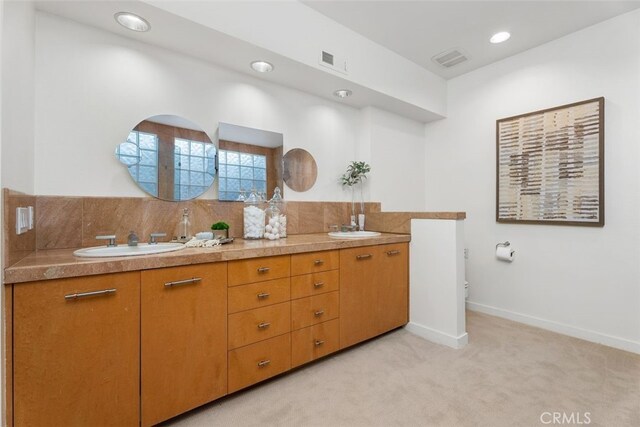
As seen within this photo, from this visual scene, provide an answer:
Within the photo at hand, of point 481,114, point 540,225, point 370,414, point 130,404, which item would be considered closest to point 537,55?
point 481,114

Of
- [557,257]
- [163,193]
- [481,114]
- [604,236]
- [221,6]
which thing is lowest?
[557,257]

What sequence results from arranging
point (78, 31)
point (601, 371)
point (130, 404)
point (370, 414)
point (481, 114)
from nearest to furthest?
point (130, 404) < point (370, 414) < point (78, 31) < point (601, 371) < point (481, 114)

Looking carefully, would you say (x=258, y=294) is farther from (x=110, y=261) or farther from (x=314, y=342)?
(x=110, y=261)

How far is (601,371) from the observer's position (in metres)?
1.98

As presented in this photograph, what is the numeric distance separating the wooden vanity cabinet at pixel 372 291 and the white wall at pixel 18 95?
181 centimetres

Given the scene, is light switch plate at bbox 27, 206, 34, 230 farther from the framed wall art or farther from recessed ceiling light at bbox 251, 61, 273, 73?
the framed wall art

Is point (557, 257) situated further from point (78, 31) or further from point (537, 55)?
point (78, 31)

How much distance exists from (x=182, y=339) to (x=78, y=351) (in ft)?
1.35

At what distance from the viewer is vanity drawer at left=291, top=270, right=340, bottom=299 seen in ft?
6.28

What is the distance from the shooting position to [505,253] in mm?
2879

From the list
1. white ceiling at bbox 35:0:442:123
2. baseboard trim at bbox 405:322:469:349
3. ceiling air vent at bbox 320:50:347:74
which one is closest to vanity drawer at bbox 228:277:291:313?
baseboard trim at bbox 405:322:469:349

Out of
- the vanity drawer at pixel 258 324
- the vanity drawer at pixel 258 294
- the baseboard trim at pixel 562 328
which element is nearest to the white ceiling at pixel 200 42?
the vanity drawer at pixel 258 294

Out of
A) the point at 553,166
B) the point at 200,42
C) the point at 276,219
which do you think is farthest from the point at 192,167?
the point at 553,166

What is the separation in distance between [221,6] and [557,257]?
11.1ft
